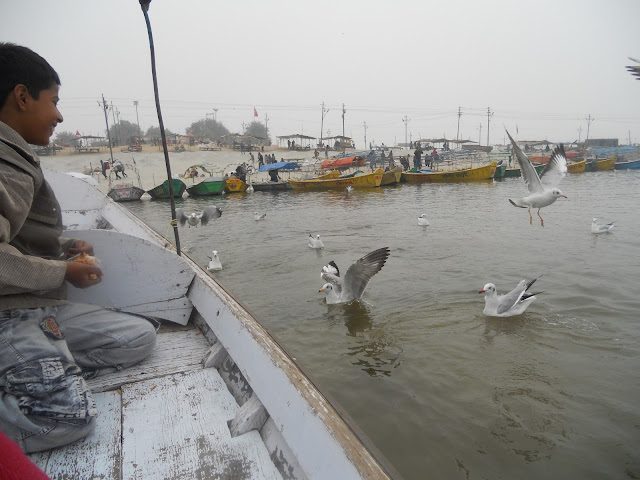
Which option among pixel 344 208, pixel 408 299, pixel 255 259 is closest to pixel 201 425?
pixel 408 299

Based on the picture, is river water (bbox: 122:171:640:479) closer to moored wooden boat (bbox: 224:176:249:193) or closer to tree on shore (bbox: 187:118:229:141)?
moored wooden boat (bbox: 224:176:249:193)

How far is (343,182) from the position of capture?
27172mm

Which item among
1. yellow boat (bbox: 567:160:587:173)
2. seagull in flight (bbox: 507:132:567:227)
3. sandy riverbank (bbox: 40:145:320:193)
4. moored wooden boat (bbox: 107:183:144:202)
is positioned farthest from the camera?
yellow boat (bbox: 567:160:587:173)

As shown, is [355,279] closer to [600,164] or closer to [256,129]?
[600,164]

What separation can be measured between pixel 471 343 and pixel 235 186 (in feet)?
76.0

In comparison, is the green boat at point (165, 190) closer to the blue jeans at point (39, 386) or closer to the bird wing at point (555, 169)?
the bird wing at point (555, 169)

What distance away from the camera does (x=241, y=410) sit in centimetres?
219

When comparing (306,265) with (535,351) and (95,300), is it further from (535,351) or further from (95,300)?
(95,300)

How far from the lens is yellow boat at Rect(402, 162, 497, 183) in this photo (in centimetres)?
2959

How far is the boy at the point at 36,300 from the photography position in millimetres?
1881

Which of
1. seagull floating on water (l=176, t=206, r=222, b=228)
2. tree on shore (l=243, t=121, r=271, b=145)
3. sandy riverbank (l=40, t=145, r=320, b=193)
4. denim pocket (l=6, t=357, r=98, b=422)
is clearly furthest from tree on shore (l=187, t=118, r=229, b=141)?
denim pocket (l=6, t=357, r=98, b=422)

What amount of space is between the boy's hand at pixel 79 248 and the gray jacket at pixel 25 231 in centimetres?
22

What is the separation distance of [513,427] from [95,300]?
12.2ft

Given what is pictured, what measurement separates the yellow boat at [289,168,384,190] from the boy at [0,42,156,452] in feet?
82.0
